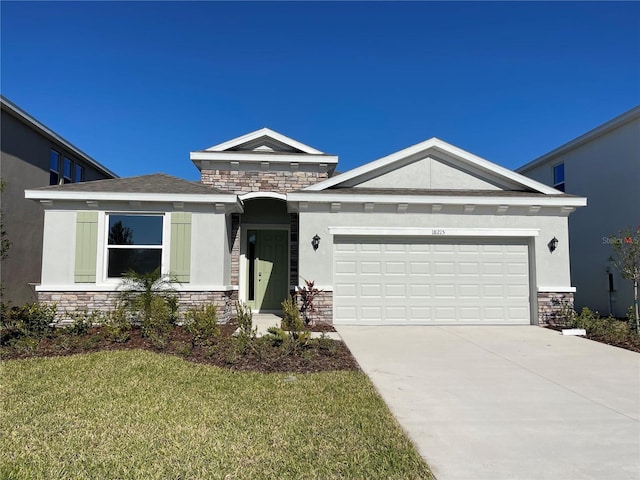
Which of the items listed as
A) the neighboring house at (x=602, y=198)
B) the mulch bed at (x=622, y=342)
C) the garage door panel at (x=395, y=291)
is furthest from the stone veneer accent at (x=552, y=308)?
the garage door panel at (x=395, y=291)

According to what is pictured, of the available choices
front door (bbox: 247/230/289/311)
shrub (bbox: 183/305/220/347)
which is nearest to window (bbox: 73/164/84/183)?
front door (bbox: 247/230/289/311)

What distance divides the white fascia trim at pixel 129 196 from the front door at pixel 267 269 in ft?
8.80

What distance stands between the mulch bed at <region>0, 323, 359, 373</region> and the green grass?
18.5 inches

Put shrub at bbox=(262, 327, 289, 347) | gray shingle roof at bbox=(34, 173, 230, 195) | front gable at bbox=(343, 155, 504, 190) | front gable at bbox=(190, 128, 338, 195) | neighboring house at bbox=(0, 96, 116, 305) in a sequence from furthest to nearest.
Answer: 1. front gable at bbox=(190, 128, 338, 195)
2. neighboring house at bbox=(0, 96, 116, 305)
3. front gable at bbox=(343, 155, 504, 190)
4. gray shingle roof at bbox=(34, 173, 230, 195)
5. shrub at bbox=(262, 327, 289, 347)

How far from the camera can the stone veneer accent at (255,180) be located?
1223 cm

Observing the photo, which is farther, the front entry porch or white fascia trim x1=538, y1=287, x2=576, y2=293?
the front entry porch

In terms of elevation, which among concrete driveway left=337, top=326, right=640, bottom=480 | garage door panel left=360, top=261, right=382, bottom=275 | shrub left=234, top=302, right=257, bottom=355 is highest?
garage door panel left=360, top=261, right=382, bottom=275

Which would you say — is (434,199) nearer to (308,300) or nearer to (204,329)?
(308,300)

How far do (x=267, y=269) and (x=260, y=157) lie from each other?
345cm

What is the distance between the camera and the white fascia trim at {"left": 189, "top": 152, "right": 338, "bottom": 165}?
39.5ft

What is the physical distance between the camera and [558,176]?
15.3 meters

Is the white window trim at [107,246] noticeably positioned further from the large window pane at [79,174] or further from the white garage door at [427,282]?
the large window pane at [79,174]

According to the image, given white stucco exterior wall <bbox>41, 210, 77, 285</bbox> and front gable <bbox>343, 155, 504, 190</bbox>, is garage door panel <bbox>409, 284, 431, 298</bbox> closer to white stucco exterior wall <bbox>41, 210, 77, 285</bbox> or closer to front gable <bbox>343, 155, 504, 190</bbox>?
front gable <bbox>343, 155, 504, 190</bbox>

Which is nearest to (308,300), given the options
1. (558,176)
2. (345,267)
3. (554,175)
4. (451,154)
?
(345,267)
